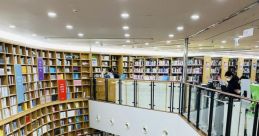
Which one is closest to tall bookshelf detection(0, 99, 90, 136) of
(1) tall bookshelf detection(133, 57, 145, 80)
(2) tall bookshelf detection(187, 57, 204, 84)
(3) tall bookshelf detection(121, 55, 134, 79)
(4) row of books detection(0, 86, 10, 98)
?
(4) row of books detection(0, 86, 10, 98)

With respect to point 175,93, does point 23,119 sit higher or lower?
lower

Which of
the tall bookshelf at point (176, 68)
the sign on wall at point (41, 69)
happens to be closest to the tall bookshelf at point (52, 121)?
the sign on wall at point (41, 69)

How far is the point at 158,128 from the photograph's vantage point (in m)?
6.05

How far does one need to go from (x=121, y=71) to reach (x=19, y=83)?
238 inches

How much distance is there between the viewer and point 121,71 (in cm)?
1081

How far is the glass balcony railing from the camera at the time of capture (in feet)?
10.5

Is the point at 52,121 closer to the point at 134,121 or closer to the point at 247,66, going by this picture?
the point at 134,121

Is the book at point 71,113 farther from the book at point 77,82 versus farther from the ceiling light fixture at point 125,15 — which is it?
the ceiling light fixture at point 125,15

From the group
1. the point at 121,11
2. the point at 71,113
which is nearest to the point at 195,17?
the point at 121,11

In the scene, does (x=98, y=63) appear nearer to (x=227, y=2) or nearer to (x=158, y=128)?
(x=158, y=128)

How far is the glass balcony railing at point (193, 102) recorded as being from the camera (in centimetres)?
320

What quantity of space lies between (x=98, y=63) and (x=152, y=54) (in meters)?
4.48

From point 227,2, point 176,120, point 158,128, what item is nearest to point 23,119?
point 158,128

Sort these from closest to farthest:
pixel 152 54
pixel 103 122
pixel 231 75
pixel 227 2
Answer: pixel 227 2 < pixel 231 75 < pixel 103 122 < pixel 152 54
